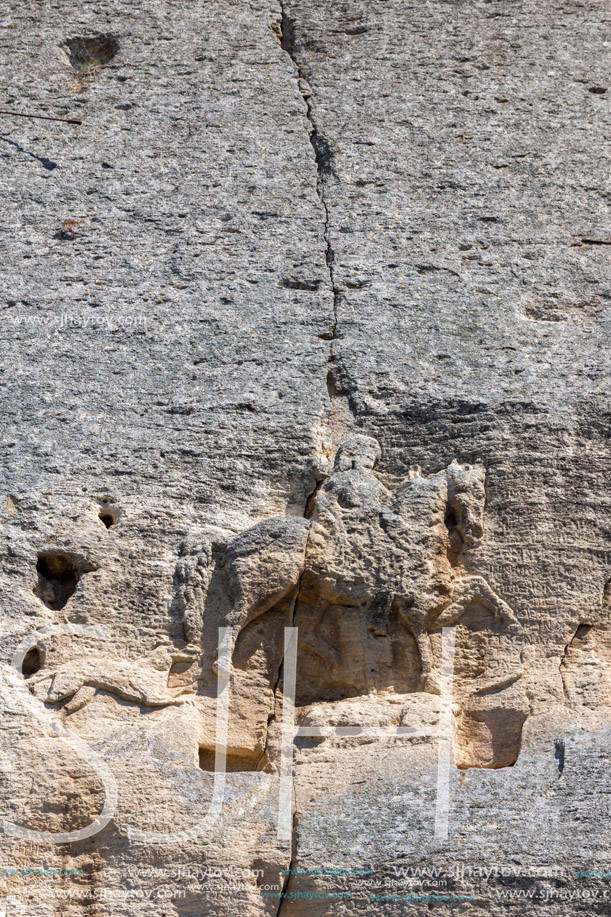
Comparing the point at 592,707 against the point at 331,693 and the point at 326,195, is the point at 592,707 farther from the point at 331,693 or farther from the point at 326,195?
the point at 326,195

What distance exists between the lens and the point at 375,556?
5.06 meters

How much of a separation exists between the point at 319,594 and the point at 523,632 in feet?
2.60

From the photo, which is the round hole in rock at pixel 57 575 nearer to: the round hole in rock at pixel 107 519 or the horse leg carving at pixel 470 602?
the round hole in rock at pixel 107 519

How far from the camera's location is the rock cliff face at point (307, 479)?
4504 mm

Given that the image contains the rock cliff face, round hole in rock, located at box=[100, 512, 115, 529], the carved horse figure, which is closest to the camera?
the rock cliff face

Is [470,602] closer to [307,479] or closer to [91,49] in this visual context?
[307,479]

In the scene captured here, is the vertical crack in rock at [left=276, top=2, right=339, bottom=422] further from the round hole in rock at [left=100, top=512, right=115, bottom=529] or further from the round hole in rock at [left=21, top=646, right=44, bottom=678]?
the round hole in rock at [left=21, top=646, right=44, bottom=678]

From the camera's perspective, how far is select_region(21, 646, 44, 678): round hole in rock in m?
4.86

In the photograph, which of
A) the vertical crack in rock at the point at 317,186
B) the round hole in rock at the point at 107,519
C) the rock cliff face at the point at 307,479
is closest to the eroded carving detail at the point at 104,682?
the rock cliff face at the point at 307,479

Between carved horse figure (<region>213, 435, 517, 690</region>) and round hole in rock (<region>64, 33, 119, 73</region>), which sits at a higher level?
round hole in rock (<region>64, 33, 119, 73</region>)

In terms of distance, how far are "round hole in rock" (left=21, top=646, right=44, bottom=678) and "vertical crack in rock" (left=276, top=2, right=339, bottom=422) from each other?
1.56m

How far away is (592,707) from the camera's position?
4820 millimetres

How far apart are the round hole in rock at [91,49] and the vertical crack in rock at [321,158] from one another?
89cm

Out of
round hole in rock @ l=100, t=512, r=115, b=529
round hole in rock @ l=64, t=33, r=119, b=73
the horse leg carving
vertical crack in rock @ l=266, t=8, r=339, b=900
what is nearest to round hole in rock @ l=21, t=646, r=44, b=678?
round hole in rock @ l=100, t=512, r=115, b=529
